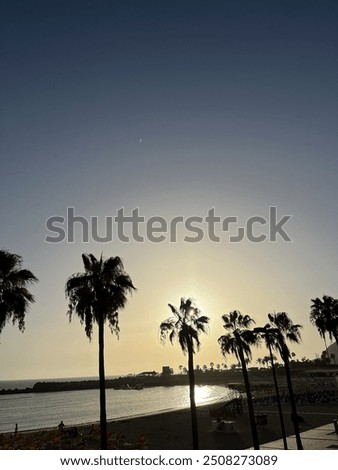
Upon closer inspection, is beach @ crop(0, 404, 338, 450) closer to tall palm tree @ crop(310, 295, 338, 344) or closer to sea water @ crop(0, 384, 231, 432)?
tall palm tree @ crop(310, 295, 338, 344)

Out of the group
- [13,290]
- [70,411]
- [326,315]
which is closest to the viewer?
[13,290]

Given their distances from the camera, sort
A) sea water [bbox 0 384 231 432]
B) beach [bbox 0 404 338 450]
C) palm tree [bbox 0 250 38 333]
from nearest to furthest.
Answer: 1. palm tree [bbox 0 250 38 333]
2. beach [bbox 0 404 338 450]
3. sea water [bbox 0 384 231 432]

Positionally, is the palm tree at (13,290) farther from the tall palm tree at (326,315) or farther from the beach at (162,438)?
the tall palm tree at (326,315)

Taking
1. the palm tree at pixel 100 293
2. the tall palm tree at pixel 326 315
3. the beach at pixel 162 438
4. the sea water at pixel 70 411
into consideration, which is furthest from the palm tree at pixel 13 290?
the sea water at pixel 70 411

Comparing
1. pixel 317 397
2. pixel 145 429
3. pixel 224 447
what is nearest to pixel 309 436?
pixel 224 447

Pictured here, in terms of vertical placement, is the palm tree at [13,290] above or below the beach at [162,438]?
above

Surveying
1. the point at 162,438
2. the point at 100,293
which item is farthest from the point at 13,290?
the point at 162,438

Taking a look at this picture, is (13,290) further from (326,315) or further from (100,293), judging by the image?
(326,315)

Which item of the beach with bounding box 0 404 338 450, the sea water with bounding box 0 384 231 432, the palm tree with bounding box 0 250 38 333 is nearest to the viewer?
the palm tree with bounding box 0 250 38 333

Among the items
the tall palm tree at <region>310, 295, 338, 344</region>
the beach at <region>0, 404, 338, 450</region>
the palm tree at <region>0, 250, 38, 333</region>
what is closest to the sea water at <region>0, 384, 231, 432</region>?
the beach at <region>0, 404, 338, 450</region>

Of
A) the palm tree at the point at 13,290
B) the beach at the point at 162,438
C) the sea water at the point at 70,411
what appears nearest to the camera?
the palm tree at the point at 13,290

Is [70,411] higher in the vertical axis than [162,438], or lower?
lower

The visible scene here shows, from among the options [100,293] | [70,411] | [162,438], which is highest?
[100,293]
